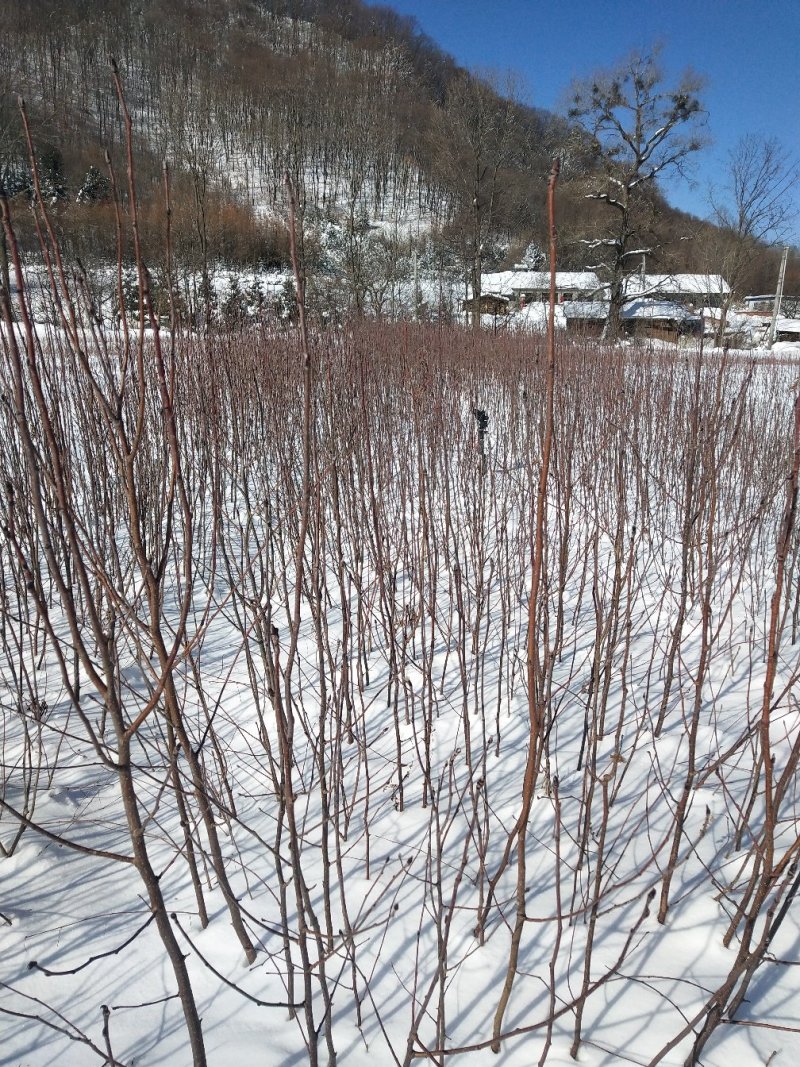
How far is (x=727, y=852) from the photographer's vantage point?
1336 millimetres

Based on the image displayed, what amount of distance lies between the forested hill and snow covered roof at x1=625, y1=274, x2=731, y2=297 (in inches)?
15.8

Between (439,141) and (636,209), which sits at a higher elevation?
(439,141)

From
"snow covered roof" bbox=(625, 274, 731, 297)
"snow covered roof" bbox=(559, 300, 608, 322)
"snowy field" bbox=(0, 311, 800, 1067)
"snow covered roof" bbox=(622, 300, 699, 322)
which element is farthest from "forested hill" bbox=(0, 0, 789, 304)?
"snow covered roof" bbox=(559, 300, 608, 322)

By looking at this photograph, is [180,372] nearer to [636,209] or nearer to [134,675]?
[134,675]

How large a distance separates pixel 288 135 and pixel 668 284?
12.3 m

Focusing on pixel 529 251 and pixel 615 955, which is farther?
pixel 529 251

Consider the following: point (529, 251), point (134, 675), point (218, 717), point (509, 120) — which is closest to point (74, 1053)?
point (218, 717)

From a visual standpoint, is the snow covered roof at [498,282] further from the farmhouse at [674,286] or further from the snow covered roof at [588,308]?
the farmhouse at [674,286]

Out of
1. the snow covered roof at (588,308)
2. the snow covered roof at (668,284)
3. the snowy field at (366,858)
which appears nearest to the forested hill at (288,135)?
the snow covered roof at (668,284)

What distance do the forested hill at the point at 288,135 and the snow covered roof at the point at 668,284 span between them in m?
0.40

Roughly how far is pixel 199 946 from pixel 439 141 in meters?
17.3

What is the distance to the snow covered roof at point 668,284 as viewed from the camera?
13.2 meters

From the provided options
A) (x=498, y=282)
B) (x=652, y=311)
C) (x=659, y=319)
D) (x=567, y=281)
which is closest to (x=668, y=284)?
(x=652, y=311)

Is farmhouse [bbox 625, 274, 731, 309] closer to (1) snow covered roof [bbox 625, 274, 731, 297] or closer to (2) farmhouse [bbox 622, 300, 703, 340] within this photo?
(1) snow covered roof [bbox 625, 274, 731, 297]
